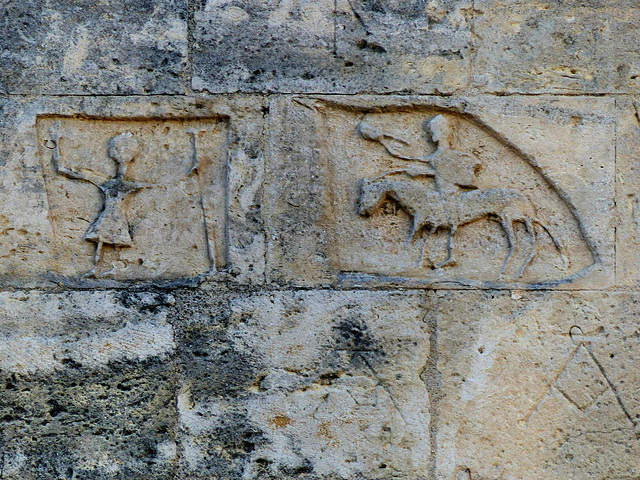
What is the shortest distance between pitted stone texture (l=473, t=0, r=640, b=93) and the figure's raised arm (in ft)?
6.05

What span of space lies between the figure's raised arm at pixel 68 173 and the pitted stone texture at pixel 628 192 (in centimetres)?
242

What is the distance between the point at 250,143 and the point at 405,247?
871 millimetres

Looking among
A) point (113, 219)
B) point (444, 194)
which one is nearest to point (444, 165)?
point (444, 194)

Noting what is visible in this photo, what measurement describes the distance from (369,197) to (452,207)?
0.39 m

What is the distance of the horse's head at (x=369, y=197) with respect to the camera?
3234 mm

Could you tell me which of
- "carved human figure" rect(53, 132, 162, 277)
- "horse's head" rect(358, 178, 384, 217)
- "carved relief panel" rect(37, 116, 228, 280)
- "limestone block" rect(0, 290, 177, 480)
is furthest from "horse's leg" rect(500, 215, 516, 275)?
"carved human figure" rect(53, 132, 162, 277)

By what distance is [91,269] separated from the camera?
3268 millimetres

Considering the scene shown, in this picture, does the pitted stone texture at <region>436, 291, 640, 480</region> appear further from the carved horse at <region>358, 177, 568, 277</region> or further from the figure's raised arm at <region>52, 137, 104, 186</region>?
the figure's raised arm at <region>52, 137, 104, 186</region>

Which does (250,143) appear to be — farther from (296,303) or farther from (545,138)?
(545,138)

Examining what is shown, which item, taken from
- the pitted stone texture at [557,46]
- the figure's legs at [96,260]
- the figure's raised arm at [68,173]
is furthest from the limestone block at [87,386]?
the pitted stone texture at [557,46]

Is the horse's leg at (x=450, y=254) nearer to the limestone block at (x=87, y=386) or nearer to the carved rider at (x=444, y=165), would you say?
the carved rider at (x=444, y=165)

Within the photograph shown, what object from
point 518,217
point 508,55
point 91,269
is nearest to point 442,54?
point 508,55

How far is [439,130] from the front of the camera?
3.27 m

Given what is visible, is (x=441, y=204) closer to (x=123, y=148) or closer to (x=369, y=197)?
(x=369, y=197)
